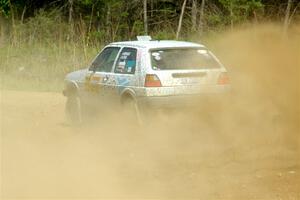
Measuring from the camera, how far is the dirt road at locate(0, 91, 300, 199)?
7.39 m

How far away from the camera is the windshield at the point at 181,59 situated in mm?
11320

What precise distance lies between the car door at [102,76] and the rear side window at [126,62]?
0.57 ft

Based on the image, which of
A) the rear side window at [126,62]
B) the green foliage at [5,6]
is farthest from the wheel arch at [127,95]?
the green foliage at [5,6]

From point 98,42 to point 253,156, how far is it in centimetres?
1684

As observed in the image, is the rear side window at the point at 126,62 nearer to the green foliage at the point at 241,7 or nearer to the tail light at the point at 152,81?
the tail light at the point at 152,81

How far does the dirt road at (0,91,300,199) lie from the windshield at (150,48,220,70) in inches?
35.2

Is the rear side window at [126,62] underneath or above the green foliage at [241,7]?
above

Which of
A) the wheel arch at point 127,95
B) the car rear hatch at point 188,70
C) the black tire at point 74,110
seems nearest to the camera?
the car rear hatch at point 188,70

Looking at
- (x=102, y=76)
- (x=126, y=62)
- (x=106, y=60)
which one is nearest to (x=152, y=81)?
(x=126, y=62)

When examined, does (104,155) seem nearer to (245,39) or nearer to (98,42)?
(245,39)

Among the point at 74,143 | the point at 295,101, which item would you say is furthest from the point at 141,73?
the point at 295,101

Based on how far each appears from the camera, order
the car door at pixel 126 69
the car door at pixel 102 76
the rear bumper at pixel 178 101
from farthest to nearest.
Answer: the car door at pixel 102 76
the car door at pixel 126 69
the rear bumper at pixel 178 101

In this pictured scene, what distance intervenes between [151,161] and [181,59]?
9.35 feet

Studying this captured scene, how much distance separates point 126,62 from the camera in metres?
11.8
